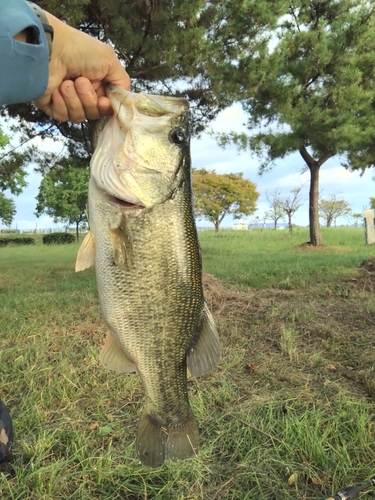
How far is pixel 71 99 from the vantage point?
1.72m

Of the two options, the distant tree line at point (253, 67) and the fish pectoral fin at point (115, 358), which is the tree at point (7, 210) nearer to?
the distant tree line at point (253, 67)

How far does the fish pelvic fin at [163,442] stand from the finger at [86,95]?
128cm

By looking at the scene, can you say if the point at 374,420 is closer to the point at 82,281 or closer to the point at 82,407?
the point at 82,407

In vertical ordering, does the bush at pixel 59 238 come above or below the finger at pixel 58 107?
below

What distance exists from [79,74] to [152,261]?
32.1 inches

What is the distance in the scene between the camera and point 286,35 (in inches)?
503

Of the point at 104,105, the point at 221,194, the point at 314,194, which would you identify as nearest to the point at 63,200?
the point at 221,194

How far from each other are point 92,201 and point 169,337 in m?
0.63

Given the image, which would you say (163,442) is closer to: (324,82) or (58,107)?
(58,107)

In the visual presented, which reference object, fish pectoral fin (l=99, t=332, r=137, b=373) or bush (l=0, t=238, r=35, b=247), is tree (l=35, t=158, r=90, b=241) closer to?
bush (l=0, t=238, r=35, b=247)

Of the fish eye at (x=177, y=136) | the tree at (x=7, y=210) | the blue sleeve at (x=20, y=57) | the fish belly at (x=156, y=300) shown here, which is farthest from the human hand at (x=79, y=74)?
the tree at (x=7, y=210)

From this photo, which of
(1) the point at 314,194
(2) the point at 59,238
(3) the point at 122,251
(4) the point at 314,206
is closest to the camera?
(3) the point at 122,251

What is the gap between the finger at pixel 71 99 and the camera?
5.61 feet

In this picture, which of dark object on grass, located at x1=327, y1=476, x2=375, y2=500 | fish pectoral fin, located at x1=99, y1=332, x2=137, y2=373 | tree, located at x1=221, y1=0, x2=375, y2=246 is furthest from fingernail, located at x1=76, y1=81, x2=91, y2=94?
tree, located at x1=221, y1=0, x2=375, y2=246
